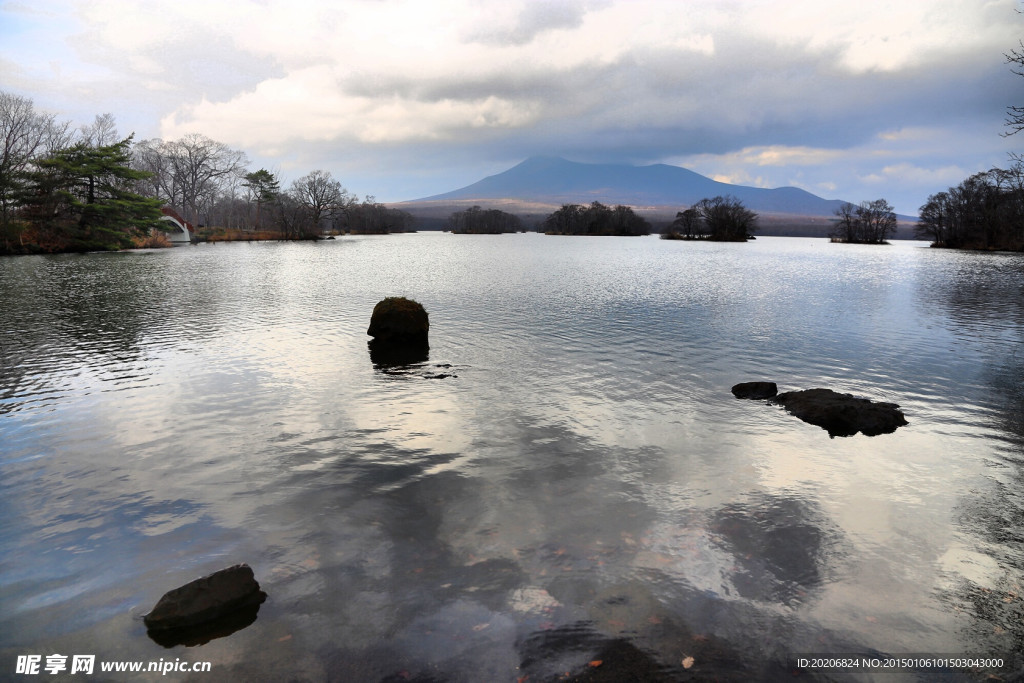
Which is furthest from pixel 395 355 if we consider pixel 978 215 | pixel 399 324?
pixel 978 215

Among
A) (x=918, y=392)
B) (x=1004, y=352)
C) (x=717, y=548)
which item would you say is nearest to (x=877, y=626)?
(x=717, y=548)

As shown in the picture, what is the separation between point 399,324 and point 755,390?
1369 centimetres

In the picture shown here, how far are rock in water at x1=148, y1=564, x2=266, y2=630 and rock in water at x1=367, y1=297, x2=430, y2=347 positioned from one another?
51.3ft

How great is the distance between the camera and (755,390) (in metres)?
16.0

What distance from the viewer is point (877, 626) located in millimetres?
6383

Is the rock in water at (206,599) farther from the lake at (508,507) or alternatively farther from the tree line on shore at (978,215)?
the tree line on shore at (978,215)

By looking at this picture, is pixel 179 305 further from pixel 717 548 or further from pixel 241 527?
pixel 717 548

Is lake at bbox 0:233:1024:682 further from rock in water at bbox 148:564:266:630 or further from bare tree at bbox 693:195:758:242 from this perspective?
bare tree at bbox 693:195:758:242

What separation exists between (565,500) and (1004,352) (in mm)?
23903

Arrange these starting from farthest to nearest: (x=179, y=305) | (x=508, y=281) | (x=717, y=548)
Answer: (x=508, y=281)
(x=179, y=305)
(x=717, y=548)

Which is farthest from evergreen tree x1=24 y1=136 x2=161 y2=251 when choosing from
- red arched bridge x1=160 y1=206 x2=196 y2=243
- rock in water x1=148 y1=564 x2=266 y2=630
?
rock in water x1=148 y1=564 x2=266 y2=630

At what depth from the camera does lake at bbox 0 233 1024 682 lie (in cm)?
606

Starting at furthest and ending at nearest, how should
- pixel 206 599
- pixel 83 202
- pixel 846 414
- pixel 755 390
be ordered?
pixel 83 202, pixel 755 390, pixel 846 414, pixel 206 599

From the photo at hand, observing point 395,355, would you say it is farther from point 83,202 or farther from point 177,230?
point 177,230
